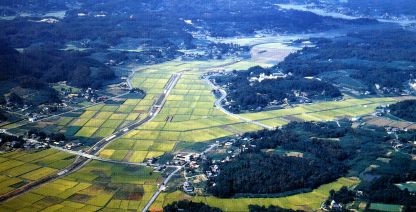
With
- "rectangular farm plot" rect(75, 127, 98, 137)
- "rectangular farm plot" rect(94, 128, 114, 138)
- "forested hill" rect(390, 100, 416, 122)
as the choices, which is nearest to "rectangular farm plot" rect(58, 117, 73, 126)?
"rectangular farm plot" rect(75, 127, 98, 137)

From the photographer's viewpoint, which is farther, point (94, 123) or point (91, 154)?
point (94, 123)

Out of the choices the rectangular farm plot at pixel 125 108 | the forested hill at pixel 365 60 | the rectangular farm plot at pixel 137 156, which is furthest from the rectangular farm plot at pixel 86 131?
the forested hill at pixel 365 60

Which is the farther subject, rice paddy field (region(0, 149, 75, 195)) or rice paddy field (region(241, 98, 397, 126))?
rice paddy field (region(241, 98, 397, 126))

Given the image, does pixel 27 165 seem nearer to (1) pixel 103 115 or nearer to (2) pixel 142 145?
(2) pixel 142 145

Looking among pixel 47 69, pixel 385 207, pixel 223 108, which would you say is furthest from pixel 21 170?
pixel 47 69

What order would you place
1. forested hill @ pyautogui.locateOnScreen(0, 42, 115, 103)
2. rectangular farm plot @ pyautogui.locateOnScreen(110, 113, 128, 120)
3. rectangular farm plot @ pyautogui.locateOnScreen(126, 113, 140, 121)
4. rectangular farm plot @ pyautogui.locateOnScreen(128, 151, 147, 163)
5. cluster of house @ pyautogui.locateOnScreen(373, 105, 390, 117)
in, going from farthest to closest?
1. forested hill @ pyautogui.locateOnScreen(0, 42, 115, 103)
2. cluster of house @ pyautogui.locateOnScreen(373, 105, 390, 117)
3. rectangular farm plot @ pyautogui.locateOnScreen(110, 113, 128, 120)
4. rectangular farm plot @ pyautogui.locateOnScreen(126, 113, 140, 121)
5. rectangular farm plot @ pyautogui.locateOnScreen(128, 151, 147, 163)

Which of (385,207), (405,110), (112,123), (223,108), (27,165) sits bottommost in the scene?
(223,108)

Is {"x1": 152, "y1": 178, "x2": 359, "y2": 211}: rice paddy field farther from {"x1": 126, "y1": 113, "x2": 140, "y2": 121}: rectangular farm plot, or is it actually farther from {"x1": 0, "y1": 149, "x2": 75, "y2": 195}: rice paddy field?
{"x1": 126, "y1": 113, "x2": 140, "y2": 121}: rectangular farm plot
